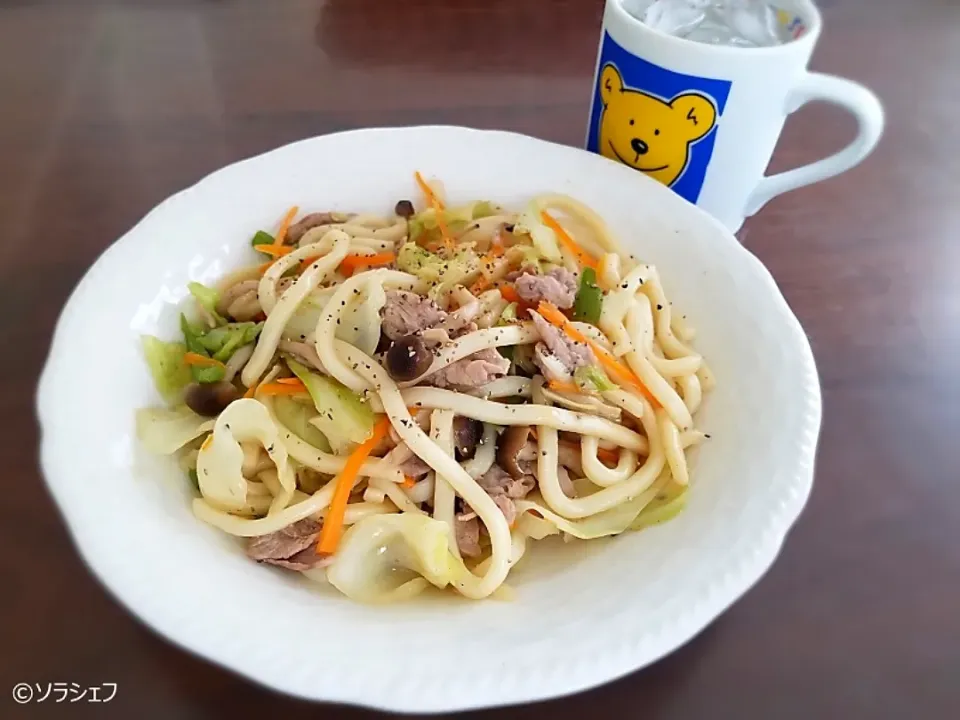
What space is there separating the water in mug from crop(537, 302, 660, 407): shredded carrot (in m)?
0.61

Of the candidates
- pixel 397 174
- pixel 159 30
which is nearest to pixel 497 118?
pixel 397 174

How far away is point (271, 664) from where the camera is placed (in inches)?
32.8

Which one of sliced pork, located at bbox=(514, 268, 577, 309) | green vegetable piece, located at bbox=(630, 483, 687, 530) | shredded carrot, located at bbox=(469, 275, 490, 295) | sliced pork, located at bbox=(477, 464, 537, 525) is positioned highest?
sliced pork, located at bbox=(514, 268, 577, 309)

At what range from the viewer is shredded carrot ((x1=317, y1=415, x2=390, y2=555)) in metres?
1.05

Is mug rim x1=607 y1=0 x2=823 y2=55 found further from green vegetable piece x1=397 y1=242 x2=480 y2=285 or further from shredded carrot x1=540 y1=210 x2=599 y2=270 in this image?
green vegetable piece x1=397 y1=242 x2=480 y2=285

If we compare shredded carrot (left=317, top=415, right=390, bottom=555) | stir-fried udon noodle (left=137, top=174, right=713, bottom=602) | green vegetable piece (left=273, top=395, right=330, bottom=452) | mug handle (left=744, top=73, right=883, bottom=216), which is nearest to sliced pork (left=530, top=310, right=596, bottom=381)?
stir-fried udon noodle (left=137, top=174, right=713, bottom=602)

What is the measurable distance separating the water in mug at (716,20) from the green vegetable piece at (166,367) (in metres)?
1.03

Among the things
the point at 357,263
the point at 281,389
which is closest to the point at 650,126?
the point at 357,263

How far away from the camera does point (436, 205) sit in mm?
1467

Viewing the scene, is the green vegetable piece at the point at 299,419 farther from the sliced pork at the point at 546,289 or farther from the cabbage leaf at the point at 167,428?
the sliced pork at the point at 546,289

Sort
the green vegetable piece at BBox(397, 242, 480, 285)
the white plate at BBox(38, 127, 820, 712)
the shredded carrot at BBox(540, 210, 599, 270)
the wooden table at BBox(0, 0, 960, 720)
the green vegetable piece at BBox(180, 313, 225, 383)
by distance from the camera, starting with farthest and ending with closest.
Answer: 1. the shredded carrot at BBox(540, 210, 599, 270)
2. the green vegetable piece at BBox(397, 242, 480, 285)
3. the green vegetable piece at BBox(180, 313, 225, 383)
4. the wooden table at BBox(0, 0, 960, 720)
5. the white plate at BBox(38, 127, 820, 712)

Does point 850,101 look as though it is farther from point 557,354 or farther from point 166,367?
point 166,367

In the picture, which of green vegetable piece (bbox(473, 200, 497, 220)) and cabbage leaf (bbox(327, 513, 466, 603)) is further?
green vegetable piece (bbox(473, 200, 497, 220))

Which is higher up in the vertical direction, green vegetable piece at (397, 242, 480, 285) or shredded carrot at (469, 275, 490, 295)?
green vegetable piece at (397, 242, 480, 285)
